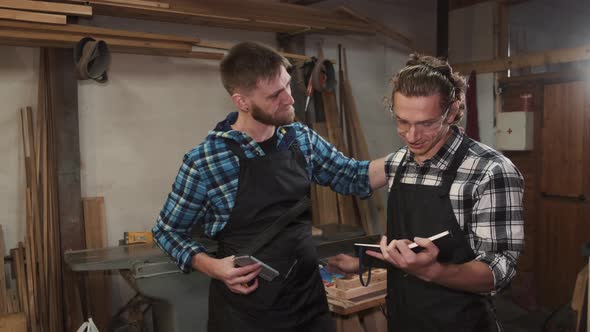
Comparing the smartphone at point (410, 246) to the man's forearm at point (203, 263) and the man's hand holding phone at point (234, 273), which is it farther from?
the man's forearm at point (203, 263)

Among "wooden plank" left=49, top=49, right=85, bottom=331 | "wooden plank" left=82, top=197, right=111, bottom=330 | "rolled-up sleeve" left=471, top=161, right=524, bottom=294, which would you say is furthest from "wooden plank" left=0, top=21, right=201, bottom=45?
"rolled-up sleeve" left=471, top=161, right=524, bottom=294

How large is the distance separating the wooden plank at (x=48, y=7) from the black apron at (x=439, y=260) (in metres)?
2.05

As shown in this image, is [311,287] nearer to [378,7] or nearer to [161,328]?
[161,328]

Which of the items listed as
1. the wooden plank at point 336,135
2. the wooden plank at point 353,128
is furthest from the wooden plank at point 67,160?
the wooden plank at point 353,128

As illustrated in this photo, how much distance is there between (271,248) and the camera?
5.91 ft

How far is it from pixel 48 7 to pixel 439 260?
2.32 meters

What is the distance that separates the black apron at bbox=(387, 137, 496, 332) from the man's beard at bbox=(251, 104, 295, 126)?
47 centimetres

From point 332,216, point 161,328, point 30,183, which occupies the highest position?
point 30,183

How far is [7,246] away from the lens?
2996mm

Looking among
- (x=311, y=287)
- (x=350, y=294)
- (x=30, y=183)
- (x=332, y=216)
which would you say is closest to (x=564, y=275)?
(x=332, y=216)

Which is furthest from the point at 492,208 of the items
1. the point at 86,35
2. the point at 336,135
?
the point at 336,135

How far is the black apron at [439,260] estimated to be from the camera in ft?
4.60

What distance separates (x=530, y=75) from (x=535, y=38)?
0.75 meters

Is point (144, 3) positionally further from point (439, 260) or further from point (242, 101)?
Answer: point (439, 260)
